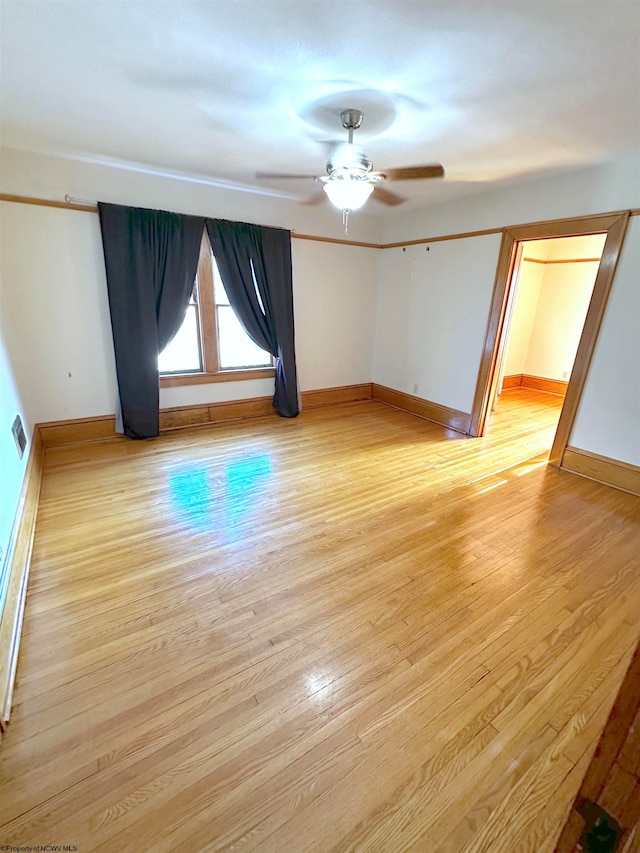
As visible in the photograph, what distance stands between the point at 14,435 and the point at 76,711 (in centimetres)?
197

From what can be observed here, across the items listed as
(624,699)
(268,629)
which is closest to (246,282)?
(268,629)

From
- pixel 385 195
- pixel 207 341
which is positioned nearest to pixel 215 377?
pixel 207 341

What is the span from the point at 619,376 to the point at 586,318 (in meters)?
0.57

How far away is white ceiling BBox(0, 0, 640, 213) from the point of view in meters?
1.48

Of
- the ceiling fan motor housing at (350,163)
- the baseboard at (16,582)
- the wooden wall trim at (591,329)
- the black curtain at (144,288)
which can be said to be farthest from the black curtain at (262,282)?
the wooden wall trim at (591,329)

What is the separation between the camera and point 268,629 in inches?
71.7

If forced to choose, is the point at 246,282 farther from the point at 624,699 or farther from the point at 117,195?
the point at 624,699

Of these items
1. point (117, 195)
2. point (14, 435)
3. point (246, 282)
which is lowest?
point (14, 435)

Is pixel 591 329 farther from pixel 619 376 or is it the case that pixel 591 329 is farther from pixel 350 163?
pixel 350 163

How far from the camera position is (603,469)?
332cm

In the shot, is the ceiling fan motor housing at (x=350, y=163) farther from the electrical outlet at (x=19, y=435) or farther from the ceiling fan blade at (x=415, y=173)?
the electrical outlet at (x=19, y=435)

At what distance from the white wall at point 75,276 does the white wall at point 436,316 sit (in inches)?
43.8

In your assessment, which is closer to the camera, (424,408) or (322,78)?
(322,78)

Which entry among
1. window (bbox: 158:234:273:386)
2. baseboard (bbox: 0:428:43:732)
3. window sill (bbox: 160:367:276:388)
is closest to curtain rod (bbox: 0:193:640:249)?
window (bbox: 158:234:273:386)
